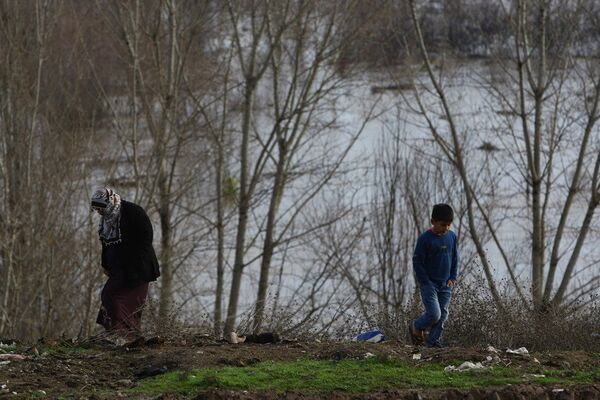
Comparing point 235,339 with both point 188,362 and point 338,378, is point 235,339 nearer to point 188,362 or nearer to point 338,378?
point 188,362

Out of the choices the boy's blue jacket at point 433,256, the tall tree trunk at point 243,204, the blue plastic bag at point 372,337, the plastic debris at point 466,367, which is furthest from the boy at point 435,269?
the tall tree trunk at point 243,204

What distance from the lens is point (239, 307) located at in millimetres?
21344

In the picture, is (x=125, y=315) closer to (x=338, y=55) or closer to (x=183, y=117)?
(x=338, y=55)

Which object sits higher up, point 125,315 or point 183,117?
point 183,117

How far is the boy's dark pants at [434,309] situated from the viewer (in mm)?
8945

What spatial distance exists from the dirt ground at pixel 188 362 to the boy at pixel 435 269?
70cm

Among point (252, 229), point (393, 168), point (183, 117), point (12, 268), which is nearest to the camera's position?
point (12, 268)

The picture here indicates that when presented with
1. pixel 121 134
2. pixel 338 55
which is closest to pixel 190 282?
pixel 121 134

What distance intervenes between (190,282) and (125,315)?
38.5 feet

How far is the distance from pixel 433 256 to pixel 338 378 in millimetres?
2470

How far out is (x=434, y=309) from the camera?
29.3 feet

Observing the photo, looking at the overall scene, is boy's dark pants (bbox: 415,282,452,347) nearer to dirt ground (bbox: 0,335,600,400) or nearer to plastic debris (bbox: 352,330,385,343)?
plastic debris (bbox: 352,330,385,343)

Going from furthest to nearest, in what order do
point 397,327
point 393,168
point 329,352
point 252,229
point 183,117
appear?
1. point 252,229
2. point 183,117
3. point 393,168
4. point 397,327
5. point 329,352

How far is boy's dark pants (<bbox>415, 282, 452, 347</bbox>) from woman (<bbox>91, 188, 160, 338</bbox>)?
8.07 feet
